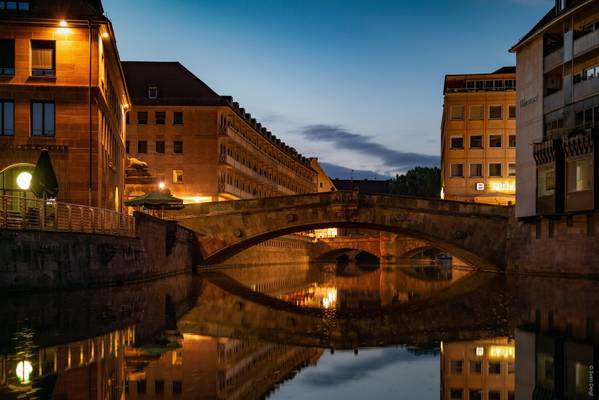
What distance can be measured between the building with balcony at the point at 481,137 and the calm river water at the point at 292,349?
46.5 meters

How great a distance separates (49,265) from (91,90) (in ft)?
49.1

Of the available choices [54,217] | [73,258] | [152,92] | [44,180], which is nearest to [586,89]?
[44,180]

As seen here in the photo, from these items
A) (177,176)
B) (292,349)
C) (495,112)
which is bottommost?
(292,349)

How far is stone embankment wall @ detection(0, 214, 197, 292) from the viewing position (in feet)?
75.4

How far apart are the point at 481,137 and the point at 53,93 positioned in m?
42.7

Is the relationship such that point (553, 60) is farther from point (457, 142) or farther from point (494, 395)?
point (494, 395)

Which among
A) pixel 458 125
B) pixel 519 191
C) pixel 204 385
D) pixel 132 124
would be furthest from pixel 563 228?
pixel 132 124

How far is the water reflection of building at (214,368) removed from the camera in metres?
9.50

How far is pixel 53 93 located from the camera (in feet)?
122

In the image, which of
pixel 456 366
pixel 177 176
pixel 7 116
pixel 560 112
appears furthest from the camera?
pixel 177 176

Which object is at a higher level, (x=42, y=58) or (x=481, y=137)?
(x=42, y=58)

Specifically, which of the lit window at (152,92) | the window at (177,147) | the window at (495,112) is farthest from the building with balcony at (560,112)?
the lit window at (152,92)

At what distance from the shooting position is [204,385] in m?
9.95

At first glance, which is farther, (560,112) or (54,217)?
(560,112)
